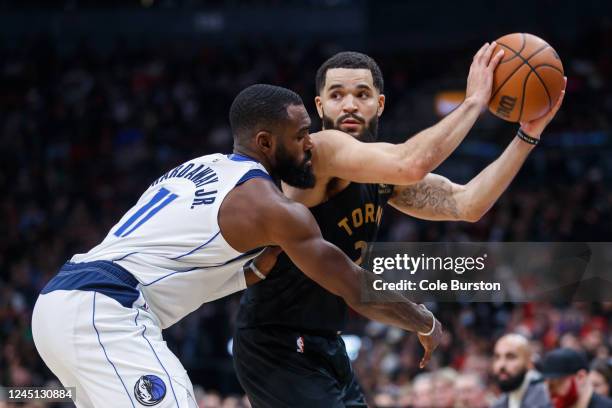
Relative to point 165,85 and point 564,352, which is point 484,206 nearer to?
point 564,352

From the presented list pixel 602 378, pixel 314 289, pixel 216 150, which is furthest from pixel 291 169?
pixel 216 150

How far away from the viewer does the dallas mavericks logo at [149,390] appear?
3416mm

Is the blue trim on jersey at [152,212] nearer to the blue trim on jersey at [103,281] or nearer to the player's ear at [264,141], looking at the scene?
the blue trim on jersey at [103,281]

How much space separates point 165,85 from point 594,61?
25.6ft

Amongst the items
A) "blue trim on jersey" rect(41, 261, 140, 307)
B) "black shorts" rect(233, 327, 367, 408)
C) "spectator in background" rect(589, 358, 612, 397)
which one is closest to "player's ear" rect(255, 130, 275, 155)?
"blue trim on jersey" rect(41, 261, 140, 307)

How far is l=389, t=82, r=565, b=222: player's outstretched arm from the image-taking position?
426 cm

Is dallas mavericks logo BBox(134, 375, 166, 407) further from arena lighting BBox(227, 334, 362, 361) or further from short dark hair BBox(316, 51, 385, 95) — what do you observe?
arena lighting BBox(227, 334, 362, 361)

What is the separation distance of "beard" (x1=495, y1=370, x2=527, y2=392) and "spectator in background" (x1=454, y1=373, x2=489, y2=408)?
52.7 inches

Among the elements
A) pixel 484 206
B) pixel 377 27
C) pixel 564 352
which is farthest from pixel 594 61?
pixel 484 206

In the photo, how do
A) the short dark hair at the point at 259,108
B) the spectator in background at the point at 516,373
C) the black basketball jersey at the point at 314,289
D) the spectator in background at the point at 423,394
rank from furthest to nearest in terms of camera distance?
the spectator in background at the point at 423,394 < the spectator in background at the point at 516,373 < the black basketball jersey at the point at 314,289 < the short dark hair at the point at 259,108

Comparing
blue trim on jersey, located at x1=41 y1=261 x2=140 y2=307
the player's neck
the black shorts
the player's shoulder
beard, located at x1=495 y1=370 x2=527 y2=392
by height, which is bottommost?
beard, located at x1=495 y1=370 x2=527 y2=392

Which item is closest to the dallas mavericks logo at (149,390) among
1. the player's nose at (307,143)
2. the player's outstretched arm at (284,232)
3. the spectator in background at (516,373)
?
the player's outstretched arm at (284,232)

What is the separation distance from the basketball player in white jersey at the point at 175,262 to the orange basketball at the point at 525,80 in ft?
2.93

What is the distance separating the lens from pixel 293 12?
18.5 m
